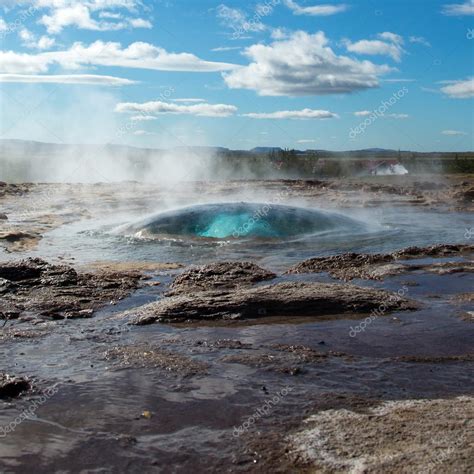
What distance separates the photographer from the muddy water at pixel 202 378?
333cm

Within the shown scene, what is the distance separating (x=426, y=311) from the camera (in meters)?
6.19

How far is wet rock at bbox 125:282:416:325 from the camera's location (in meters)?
6.00

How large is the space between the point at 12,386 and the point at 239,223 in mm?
7977

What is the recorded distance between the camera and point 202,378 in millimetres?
4367

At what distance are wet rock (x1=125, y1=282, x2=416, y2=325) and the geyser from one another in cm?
500

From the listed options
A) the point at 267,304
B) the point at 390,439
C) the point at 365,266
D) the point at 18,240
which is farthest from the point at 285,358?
the point at 18,240

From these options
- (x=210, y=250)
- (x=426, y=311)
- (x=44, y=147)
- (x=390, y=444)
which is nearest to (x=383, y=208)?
(x=210, y=250)

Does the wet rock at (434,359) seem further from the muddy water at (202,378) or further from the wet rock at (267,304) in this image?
the wet rock at (267,304)

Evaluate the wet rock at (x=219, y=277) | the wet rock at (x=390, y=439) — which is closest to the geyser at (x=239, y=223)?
the wet rock at (x=219, y=277)

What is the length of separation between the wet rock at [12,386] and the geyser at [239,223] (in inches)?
290

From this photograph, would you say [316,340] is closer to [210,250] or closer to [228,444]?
[228,444]

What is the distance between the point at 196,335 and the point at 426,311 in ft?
7.92

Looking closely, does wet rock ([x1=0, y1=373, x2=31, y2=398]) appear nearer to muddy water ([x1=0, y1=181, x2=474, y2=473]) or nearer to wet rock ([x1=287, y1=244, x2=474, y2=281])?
muddy water ([x1=0, y1=181, x2=474, y2=473])

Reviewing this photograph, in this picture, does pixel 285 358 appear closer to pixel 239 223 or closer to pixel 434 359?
pixel 434 359
